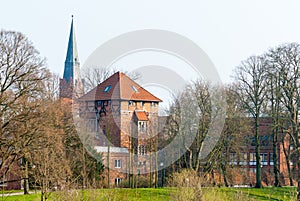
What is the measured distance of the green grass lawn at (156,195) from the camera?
1689cm

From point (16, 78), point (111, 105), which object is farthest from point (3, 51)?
point (111, 105)

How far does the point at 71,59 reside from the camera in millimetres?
81000

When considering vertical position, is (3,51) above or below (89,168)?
above

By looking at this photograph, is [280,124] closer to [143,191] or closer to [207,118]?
[207,118]

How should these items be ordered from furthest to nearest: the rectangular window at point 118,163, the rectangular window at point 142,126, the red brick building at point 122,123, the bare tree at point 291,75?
the rectangular window at point 142,126 < the rectangular window at point 118,163 < the red brick building at point 122,123 < the bare tree at point 291,75

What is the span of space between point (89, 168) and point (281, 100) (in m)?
13.6

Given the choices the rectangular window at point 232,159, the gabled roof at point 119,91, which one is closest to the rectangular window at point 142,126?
the gabled roof at point 119,91

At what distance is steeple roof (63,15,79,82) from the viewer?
7989cm

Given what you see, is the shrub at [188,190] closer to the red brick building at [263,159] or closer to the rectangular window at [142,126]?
the red brick building at [263,159]

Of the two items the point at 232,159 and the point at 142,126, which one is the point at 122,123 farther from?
the point at 232,159

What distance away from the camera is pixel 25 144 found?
26.9 meters

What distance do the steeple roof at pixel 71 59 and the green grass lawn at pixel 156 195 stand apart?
48.2 meters

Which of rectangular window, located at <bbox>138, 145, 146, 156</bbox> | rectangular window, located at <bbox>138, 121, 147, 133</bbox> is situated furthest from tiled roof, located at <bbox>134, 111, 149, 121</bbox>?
rectangular window, located at <bbox>138, 145, 146, 156</bbox>

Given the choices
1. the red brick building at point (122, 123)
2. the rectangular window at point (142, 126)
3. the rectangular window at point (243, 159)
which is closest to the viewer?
the red brick building at point (122, 123)
